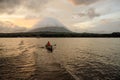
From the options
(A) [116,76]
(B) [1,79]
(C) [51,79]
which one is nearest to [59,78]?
(C) [51,79]

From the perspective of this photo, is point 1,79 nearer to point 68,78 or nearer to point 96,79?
point 68,78

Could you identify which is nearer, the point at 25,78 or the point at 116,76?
the point at 25,78

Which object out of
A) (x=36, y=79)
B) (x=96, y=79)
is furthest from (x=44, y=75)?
(x=96, y=79)

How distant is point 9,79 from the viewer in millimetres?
21344

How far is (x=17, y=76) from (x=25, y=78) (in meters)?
1.96

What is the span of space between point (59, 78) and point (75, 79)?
8.02ft

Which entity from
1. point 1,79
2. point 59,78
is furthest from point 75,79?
point 1,79

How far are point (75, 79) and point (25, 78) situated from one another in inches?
294

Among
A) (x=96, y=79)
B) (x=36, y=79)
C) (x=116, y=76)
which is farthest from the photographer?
(x=116, y=76)

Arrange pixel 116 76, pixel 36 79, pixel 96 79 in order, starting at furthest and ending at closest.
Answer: pixel 116 76
pixel 96 79
pixel 36 79

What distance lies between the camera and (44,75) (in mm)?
23125

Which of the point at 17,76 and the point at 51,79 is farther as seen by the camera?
the point at 17,76

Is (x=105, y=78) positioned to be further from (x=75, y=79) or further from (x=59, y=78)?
(x=59, y=78)

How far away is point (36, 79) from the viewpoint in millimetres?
21266
